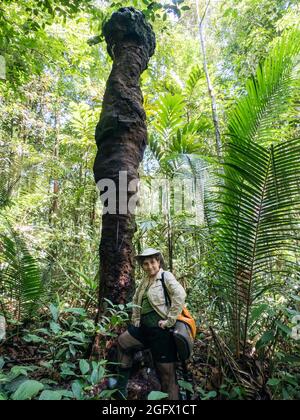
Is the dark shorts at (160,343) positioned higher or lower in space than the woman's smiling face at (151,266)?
lower

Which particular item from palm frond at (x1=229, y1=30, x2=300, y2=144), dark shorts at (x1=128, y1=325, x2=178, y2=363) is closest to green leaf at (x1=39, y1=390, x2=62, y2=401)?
dark shorts at (x1=128, y1=325, x2=178, y2=363)

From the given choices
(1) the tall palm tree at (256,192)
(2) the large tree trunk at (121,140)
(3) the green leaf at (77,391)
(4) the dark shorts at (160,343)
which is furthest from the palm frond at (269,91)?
(3) the green leaf at (77,391)

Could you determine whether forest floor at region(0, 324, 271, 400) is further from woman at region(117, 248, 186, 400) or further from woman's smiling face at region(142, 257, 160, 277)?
woman's smiling face at region(142, 257, 160, 277)

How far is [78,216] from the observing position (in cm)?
747

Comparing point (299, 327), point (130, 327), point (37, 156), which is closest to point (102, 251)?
point (130, 327)

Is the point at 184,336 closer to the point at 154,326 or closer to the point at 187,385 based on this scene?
the point at 154,326

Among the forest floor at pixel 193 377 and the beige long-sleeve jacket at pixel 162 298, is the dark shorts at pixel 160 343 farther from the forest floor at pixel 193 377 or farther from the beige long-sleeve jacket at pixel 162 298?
the forest floor at pixel 193 377

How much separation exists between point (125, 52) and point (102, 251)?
2226 mm

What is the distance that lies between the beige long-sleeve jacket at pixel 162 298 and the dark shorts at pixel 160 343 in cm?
10

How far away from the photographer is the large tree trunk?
9.36ft

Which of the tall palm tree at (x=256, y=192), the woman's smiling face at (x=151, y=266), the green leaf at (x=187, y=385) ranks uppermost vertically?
the tall palm tree at (x=256, y=192)

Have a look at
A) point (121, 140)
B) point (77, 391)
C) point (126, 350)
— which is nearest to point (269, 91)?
point (121, 140)

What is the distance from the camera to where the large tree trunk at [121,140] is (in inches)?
112
